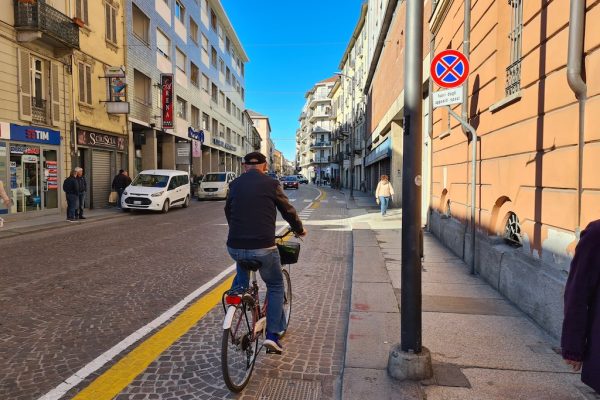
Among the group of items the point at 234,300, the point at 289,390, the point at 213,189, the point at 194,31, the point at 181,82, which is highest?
the point at 194,31

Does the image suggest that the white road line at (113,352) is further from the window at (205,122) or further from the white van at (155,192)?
the window at (205,122)

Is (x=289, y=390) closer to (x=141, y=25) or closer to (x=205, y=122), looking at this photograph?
(x=141, y=25)

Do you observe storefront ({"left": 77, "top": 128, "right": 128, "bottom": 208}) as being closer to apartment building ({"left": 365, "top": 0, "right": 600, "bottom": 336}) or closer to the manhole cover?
apartment building ({"left": 365, "top": 0, "right": 600, "bottom": 336})

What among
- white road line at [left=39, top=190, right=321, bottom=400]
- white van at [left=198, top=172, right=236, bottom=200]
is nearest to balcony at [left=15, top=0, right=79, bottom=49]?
white van at [left=198, top=172, right=236, bottom=200]

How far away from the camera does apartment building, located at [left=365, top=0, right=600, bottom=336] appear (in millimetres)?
3730

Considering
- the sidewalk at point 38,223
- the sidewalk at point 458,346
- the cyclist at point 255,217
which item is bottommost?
the sidewalk at point 458,346

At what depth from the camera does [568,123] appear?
13.1 feet

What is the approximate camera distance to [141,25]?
24.2m

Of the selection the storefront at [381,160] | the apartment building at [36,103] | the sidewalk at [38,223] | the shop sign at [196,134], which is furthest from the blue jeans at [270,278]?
the shop sign at [196,134]

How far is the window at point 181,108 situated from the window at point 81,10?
11.3m

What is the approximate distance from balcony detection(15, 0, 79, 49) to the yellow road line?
13650 millimetres

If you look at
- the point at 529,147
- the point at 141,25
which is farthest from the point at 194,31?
the point at 529,147

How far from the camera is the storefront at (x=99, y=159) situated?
18359 millimetres

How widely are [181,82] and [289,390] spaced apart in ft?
98.5
